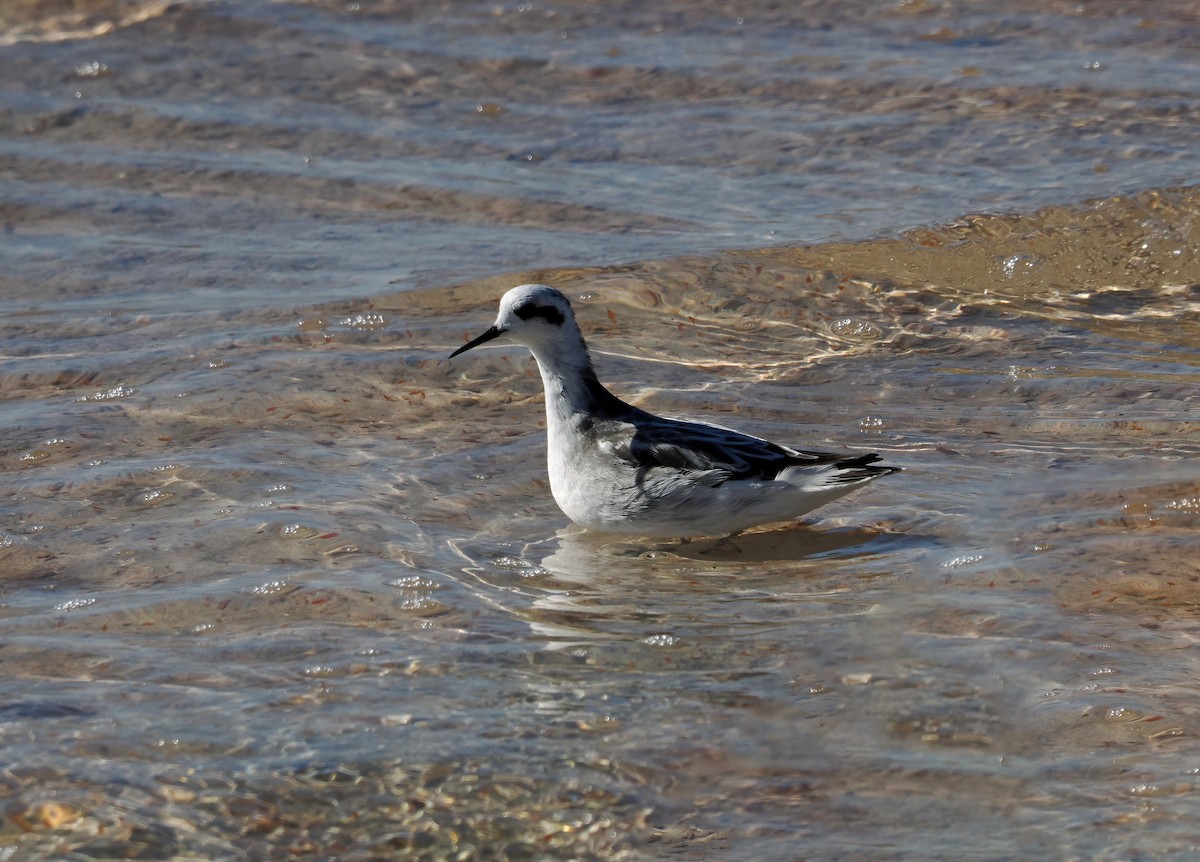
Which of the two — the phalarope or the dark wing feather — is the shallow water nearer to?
the phalarope

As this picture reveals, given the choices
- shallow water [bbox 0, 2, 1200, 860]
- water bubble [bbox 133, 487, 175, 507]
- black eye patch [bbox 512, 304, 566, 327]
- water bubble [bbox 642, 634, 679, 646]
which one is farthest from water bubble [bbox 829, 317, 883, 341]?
water bubble [bbox 133, 487, 175, 507]

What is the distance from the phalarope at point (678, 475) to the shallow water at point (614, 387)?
22 centimetres

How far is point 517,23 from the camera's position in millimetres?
16156

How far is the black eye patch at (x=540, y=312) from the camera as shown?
7.88 m

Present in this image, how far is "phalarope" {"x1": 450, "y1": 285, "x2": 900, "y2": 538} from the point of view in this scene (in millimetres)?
7145

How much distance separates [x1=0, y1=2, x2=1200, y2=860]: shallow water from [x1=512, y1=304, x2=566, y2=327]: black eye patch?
0.82 meters

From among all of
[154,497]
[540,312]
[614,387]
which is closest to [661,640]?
[540,312]

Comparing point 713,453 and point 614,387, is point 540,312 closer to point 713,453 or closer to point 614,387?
point 713,453

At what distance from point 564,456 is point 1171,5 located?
10613 millimetres

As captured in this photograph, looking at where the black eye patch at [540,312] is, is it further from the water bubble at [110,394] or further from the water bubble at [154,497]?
the water bubble at [110,394]

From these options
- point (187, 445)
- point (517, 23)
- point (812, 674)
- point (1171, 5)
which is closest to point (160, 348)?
point (187, 445)

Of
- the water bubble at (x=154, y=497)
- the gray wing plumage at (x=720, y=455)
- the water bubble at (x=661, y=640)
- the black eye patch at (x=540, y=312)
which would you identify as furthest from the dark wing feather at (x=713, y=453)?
the water bubble at (x=154, y=497)

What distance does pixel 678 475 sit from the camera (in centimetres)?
721

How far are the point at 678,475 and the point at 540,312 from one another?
120 cm
